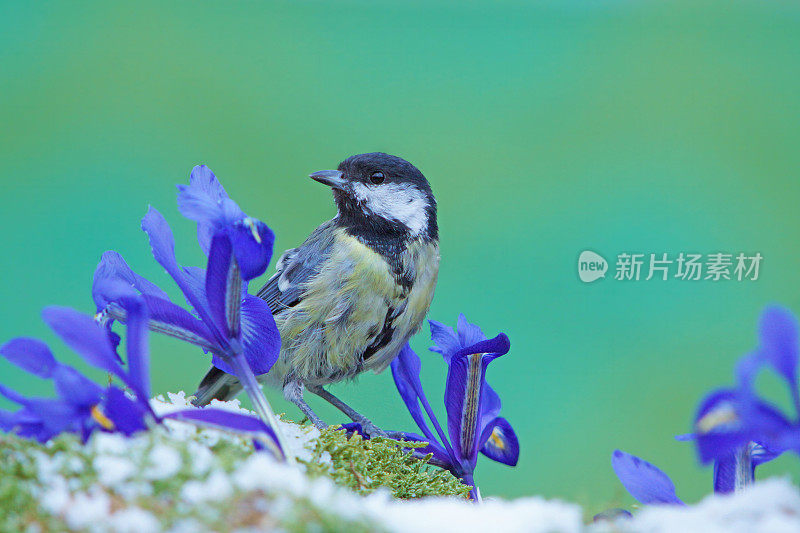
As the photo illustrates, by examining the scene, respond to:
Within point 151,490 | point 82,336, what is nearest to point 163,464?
point 151,490

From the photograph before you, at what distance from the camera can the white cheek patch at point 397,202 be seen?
1.42 m

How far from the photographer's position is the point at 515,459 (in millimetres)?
845

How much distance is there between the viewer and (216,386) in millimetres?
1445

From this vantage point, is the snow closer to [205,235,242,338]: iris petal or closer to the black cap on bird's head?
[205,235,242,338]: iris petal

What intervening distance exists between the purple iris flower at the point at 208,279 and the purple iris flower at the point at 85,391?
0.07 meters

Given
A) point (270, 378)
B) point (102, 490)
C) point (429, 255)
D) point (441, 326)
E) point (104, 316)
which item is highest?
point (429, 255)

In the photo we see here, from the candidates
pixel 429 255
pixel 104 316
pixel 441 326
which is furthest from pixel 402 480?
pixel 429 255

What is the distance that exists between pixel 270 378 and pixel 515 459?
0.72 meters

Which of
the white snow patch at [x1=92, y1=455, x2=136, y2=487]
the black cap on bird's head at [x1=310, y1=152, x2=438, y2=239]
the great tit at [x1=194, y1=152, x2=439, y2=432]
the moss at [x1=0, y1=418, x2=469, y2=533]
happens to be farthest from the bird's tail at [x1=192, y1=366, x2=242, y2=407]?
the white snow patch at [x1=92, y1=455, x2=136, y2=487]

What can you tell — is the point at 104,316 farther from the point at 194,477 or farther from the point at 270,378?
the point at 270,378

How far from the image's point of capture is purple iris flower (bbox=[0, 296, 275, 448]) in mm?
438

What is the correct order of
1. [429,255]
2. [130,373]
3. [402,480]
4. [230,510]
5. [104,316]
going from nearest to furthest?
[230,510]
[130,373]
[104,316]
[402,480]
[429,255]

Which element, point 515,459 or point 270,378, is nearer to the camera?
point 515,459

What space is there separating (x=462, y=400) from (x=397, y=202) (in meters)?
0.76
